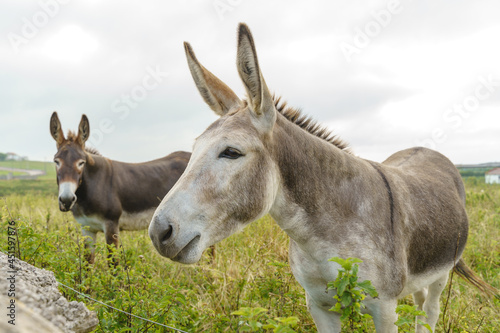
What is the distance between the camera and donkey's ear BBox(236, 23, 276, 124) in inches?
74.2

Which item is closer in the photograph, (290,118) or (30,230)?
(290,118)

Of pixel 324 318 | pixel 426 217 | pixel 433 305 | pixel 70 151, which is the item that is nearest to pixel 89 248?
pixel 70 151

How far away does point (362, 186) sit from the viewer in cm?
230

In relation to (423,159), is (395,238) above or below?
below

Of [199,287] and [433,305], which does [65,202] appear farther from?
[433,305]

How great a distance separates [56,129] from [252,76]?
5.49m

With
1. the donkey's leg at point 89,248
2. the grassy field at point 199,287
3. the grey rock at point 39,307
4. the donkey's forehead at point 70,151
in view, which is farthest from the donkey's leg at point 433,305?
the donkey's forehead at point 70,151

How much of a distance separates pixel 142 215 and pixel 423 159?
17.5 ft

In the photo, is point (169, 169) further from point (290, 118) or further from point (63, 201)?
point (290, 118)

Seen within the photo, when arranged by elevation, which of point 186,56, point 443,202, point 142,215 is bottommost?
point 142,215

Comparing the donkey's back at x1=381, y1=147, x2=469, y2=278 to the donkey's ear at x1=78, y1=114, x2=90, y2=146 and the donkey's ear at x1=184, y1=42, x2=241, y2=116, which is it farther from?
the donkey's ear at x1=78, y1=114, x2=90, y2=146

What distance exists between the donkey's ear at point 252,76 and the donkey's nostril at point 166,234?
87 cm

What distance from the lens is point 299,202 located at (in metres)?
2.12

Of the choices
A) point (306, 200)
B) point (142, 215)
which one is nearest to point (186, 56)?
point (306, 200)
